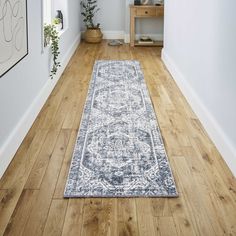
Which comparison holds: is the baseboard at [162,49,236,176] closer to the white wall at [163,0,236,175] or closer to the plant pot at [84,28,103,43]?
the white wall at [163,0,236,175]

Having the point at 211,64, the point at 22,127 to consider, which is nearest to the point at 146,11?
the point at 211,64

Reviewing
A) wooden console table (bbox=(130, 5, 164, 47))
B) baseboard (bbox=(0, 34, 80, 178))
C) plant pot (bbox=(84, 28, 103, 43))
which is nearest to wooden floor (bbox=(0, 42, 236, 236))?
baseboard (bbox=(0, 34, 80, 178))

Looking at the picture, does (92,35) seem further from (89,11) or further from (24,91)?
(24,91)

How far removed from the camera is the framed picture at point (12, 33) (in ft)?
8.03

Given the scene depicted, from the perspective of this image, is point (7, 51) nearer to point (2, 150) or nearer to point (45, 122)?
point (2, 150)

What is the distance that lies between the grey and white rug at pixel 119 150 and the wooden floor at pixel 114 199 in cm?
7

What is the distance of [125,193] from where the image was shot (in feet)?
7.50

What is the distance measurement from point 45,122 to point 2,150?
91 cm

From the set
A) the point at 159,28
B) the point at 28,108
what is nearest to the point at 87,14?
the point at 159,28

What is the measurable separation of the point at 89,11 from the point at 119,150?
5006 mm

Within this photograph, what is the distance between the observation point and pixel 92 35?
716 cm

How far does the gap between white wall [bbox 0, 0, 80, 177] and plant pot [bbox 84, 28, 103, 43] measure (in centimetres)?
292

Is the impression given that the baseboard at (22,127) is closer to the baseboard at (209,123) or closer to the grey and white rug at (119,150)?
the grey and white rug at (119,150)

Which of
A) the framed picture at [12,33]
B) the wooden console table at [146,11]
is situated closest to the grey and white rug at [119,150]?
the framed picture at [12,33]
